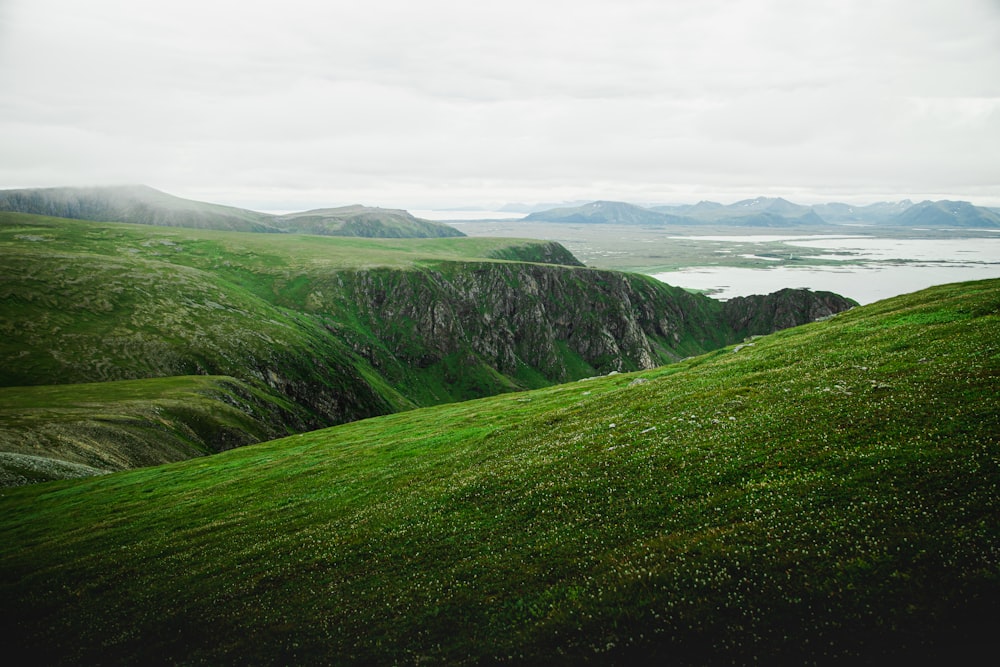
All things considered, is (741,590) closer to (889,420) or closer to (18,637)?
(889,420)

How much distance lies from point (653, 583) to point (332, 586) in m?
10.4

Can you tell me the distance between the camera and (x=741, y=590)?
993cm

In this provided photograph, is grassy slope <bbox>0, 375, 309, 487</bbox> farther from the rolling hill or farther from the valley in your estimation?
the valley

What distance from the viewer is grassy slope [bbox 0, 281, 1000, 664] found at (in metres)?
9.19

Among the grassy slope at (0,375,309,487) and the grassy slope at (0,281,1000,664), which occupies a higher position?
the grassy slope at (0,281,1000,664)

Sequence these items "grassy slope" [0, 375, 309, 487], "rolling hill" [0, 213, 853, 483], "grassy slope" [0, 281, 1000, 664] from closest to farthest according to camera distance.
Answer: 1. "grassy slope" [0, 281, 1000, 664]
2. "grassy slope" [0, 375, 309, 487]
3. "rolling hill" [0, 213, 853, 483]

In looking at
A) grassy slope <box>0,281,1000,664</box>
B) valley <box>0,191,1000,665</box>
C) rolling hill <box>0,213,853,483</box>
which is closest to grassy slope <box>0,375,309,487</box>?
rolling hill <box>0,213,853,483</box>

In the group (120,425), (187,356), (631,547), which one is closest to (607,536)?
(631,547)

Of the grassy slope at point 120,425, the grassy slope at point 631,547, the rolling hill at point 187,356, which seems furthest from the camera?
the rolling hill at point 187,356

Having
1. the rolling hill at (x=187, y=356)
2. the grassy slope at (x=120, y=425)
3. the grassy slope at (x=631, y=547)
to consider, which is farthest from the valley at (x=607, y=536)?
the rolling hill at (x=187, y=356)

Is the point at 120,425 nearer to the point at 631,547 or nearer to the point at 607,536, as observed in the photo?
the point at 607,536

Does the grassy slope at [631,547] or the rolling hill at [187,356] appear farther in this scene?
the rolling hill at [187,356]

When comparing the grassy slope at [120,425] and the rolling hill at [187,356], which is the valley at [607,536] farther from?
the rolling hill at [187,356]

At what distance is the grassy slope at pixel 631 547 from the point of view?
362 inches
